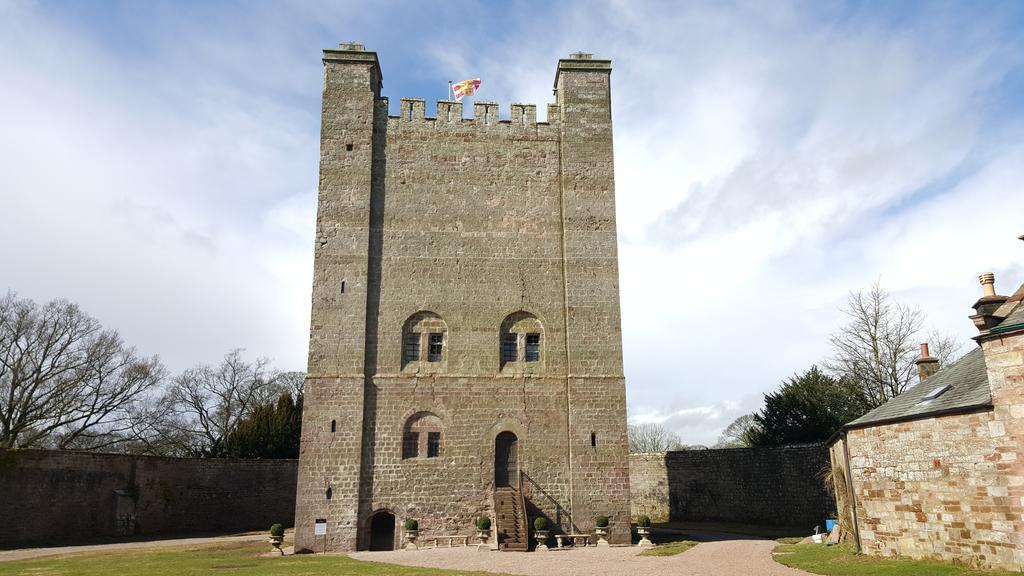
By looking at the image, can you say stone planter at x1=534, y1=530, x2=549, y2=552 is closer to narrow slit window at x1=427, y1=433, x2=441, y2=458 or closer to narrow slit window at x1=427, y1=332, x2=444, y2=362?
narrow slit window at x1=427, y1=433, x2=441, y2=458

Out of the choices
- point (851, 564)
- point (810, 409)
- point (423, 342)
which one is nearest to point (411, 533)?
point (423, 342)

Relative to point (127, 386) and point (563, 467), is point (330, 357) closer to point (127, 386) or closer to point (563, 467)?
point (563, 467)

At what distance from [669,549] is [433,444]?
7599 millimetres

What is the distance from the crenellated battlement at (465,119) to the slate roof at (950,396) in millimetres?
14226

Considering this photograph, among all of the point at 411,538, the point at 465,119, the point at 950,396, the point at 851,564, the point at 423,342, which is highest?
the point at 465,119

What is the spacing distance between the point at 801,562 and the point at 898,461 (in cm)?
311

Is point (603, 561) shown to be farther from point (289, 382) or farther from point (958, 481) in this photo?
point (289, 382)

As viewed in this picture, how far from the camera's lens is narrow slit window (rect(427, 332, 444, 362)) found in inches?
882

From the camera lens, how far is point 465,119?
80.4 ft

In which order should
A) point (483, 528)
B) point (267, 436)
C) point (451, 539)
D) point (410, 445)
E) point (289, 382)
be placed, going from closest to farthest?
point (483, 528), point (451, 539), point (410, 445), point (267, 436), point (289, 382)

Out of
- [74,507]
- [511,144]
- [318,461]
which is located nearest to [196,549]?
[318,461]

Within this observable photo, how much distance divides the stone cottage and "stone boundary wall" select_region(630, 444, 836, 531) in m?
11.0

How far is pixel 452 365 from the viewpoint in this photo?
22.2 metres

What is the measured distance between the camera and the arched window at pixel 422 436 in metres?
21.5
